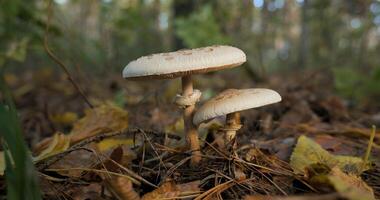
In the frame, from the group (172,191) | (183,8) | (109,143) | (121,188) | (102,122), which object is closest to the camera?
(121,188)

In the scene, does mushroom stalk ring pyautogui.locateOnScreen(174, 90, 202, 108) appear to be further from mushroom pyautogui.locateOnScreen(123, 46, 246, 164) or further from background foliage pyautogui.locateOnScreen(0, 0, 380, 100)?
background foliage pyautogui.locateOnScreen(0, 0, 380, 100)

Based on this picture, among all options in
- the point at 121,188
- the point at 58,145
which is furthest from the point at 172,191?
the point at 58,145

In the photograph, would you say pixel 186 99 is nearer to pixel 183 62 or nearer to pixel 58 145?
pixel 183 62

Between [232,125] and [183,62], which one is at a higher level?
[183,62]

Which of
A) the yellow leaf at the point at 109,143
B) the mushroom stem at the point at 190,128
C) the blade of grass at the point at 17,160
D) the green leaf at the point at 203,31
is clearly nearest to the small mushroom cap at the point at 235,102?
the mushroom stem at the point at 190,128

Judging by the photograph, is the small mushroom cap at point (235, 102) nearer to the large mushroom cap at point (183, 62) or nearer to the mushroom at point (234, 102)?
the mushroom at point (234, 102)

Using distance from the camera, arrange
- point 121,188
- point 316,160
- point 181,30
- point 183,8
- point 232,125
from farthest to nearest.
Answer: point 183,8
point 181,30
point 232,125
point 316,160
point 121,188

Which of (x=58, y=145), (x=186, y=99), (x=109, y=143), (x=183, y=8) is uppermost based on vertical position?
(x=183, y=8)
